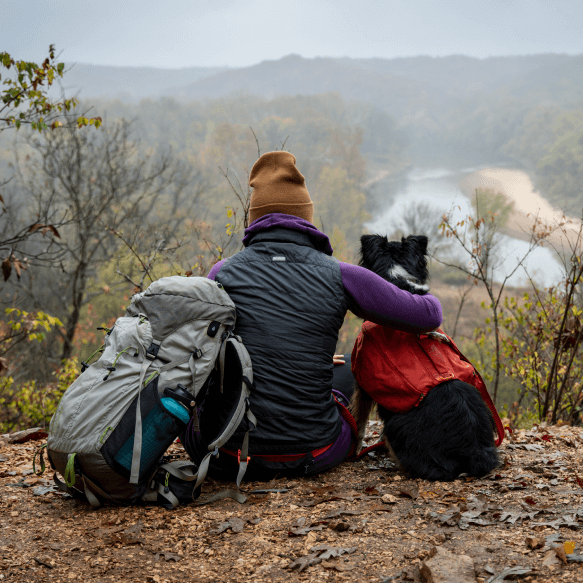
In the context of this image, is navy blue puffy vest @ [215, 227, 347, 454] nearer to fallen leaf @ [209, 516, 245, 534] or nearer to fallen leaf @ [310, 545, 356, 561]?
fallen leaf @ [209, 516, 245, 534]

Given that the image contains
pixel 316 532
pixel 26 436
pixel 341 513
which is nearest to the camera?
pixel 316 532

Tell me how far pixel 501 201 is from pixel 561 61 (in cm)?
8747

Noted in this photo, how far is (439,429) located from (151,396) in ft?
4.61

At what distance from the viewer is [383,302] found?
2.47m

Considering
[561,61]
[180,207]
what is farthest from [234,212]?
[561,61]

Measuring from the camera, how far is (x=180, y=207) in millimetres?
28953

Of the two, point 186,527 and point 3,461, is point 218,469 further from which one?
point 3,461

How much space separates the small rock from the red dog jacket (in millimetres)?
932

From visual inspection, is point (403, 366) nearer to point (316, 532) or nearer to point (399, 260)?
point (399, 260)

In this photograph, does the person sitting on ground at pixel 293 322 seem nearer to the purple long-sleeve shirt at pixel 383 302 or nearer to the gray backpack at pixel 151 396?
the purple long-sleeve shirt at pixel 383 302

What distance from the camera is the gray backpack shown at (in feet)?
6.99

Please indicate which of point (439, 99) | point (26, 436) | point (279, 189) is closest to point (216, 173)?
point (26, 436)

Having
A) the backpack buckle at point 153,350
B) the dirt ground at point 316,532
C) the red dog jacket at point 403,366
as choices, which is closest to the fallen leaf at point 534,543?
the dirt ground at point 316,532

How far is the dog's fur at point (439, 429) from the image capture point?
2539 millimetres
